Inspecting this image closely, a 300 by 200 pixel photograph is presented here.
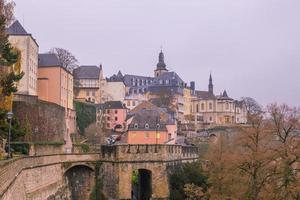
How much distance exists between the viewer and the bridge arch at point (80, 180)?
40.6 m

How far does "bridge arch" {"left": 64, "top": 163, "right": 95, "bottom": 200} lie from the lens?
1598 inches

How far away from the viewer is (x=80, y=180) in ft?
135

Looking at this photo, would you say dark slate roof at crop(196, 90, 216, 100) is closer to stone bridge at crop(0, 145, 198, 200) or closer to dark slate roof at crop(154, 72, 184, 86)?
dark slate roof at crop(154, 72, 184, 86)

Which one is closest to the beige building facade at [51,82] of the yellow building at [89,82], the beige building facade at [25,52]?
the beige building facade at [25,52]

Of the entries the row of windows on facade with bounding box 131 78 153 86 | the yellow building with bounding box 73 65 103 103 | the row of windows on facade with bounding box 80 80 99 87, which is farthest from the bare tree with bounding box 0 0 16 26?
the row of windows on facade with bounding box 131 78 153 86

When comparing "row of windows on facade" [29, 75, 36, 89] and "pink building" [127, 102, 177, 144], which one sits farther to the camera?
"pink building" [127, 102, 177, 144]

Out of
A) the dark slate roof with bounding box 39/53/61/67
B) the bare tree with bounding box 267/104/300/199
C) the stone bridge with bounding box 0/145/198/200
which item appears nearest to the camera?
the bare tree with bounding box 267/104/300/199

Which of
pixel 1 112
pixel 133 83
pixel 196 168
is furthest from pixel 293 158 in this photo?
pixel 133 83

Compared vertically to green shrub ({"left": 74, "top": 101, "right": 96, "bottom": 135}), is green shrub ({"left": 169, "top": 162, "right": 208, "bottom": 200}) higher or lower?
lower

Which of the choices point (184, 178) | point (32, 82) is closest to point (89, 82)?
point (32, 82)

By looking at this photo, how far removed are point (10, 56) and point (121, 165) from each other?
11.9 m

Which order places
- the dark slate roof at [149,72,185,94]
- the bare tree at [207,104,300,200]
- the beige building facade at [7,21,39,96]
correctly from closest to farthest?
1. the bare tree at [207,104,300,200]
2. the beige building facade at [7,21,39,96]
3. the dark slate roof at [149,72,185,94]

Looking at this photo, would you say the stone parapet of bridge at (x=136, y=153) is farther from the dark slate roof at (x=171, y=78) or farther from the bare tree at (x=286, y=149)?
the dark slate roof at (x=171, y=78)

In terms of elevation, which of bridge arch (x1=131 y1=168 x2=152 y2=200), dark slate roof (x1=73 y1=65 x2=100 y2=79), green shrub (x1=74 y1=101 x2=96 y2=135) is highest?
dark slate roof (x1=73 y1=65 x2=100 y2=79)
